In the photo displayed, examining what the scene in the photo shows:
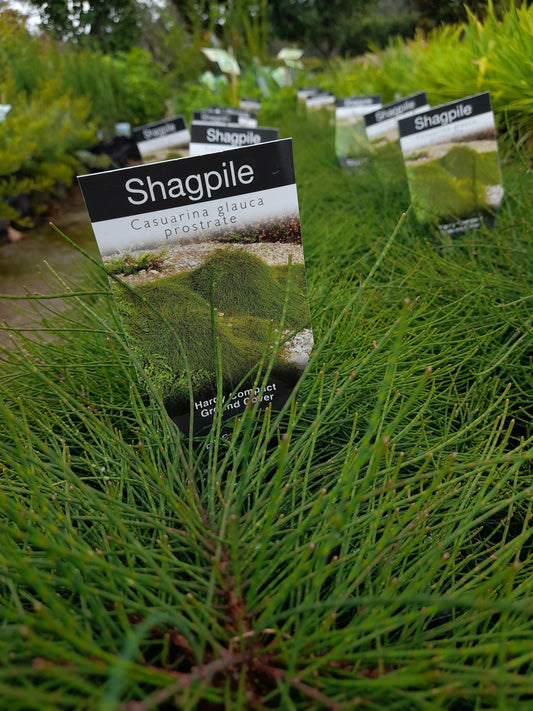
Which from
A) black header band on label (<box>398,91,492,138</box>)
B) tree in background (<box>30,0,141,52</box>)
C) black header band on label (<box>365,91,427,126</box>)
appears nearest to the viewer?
black header band on label (<box>398,91,492,138</box>)

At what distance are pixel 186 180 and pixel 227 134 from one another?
1007mm

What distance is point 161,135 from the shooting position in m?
1.97

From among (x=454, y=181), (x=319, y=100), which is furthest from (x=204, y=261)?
(x=319, y=100)

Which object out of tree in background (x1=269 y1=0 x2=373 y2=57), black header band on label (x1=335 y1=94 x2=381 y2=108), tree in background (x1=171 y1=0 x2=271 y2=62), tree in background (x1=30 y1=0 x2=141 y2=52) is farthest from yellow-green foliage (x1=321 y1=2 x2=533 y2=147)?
tree in background (x1=269 y1=0 x2=373 y2=57)

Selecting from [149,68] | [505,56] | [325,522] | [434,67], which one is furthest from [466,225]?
[149,68]

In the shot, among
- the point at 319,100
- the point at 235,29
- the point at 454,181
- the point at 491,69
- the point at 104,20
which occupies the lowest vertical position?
the point at 454,181

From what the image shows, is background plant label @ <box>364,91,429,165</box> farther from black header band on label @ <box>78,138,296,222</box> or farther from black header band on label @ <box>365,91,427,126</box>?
black header band on label @ <box>78,138,296,222</box>

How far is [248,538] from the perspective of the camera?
49 centimetres

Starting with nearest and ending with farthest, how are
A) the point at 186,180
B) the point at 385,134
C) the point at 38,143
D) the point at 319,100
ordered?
1. the point at 186,180
2. the point at 385,134
3. the point at 38,143
4. the point at 319,100

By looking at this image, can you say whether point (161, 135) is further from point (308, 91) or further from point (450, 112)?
point (308, 91)

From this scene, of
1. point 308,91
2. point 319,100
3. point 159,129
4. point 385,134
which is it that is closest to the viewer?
point 385,134

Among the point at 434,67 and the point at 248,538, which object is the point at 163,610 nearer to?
the point at 248,538

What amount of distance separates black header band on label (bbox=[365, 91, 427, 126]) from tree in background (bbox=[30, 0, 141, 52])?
5.98 m

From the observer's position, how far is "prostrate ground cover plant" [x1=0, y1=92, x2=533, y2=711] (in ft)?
1.14
